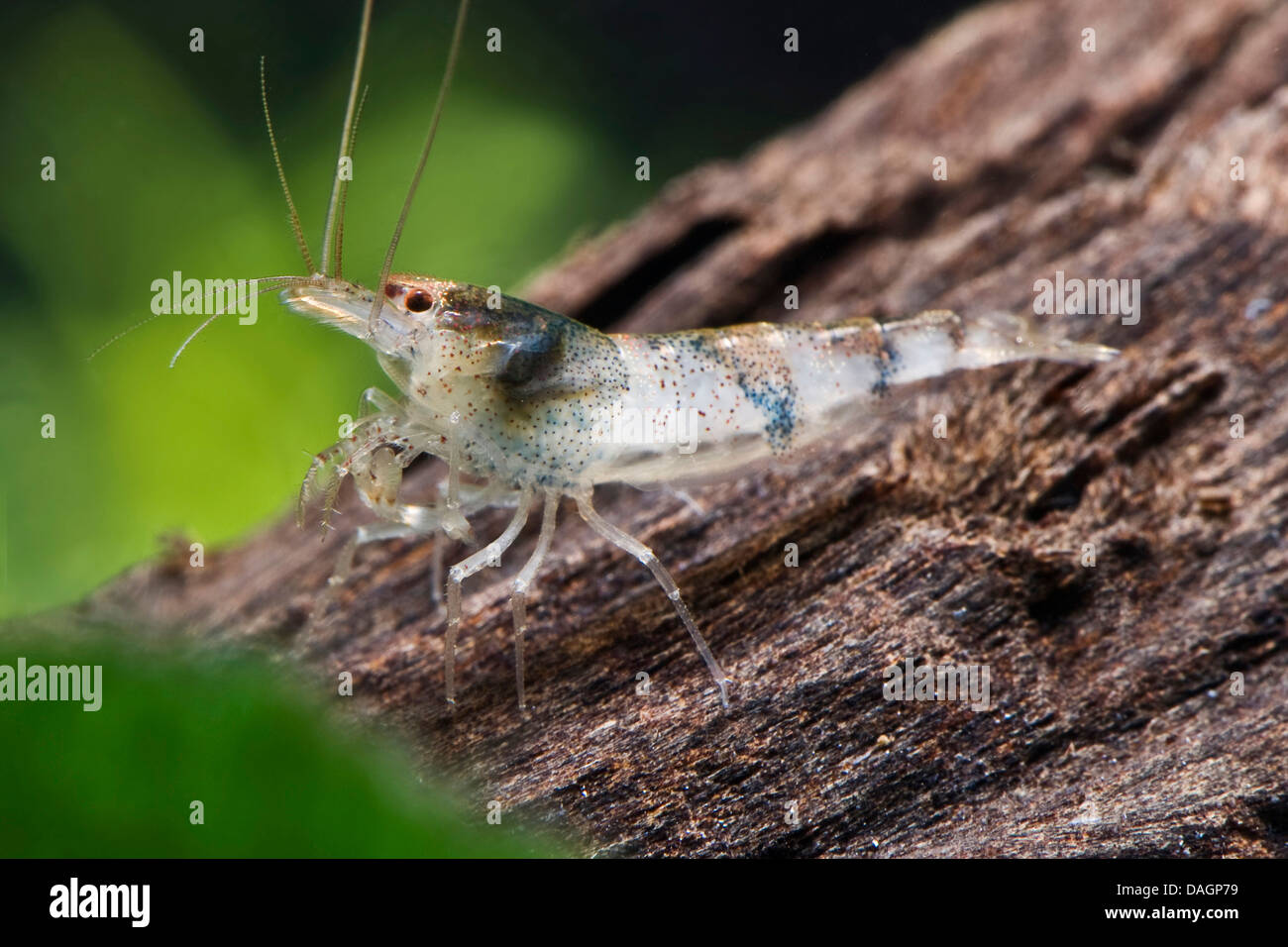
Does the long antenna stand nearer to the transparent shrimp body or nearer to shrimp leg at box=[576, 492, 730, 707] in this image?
the transparent shrimp body

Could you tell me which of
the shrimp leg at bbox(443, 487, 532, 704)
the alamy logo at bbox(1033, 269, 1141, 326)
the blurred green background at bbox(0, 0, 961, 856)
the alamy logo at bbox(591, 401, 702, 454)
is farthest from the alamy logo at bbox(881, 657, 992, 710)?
the alamy logo at bbox(1033, 269, 1141, 326)

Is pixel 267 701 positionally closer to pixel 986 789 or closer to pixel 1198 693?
pixel 986 789

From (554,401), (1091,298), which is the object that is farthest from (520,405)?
(1091,298)

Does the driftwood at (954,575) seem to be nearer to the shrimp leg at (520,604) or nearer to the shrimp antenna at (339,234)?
the shrimp leg at (520,604)

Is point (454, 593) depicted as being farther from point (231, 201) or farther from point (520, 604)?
point (231, 201)

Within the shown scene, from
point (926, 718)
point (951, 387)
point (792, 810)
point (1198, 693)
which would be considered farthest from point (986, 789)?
point (951, 387)
